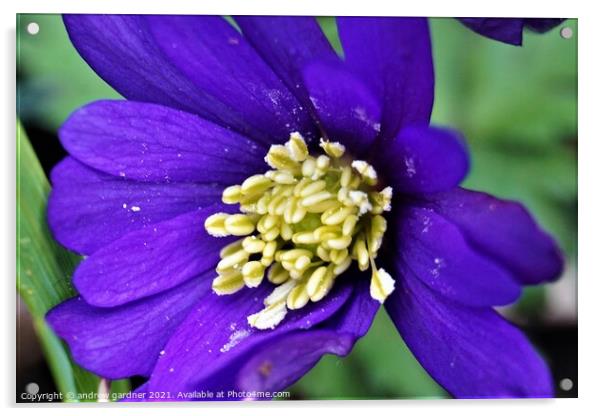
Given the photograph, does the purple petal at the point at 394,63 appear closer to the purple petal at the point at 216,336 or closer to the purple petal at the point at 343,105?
the purple petal at the point at 343,105

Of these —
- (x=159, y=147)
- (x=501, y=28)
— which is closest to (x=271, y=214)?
(x=159, y=147)

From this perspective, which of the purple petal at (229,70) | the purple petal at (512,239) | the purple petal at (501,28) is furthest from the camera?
the purple petal at (501,28)

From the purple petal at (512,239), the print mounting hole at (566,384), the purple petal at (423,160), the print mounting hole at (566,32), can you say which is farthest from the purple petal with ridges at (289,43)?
the print mounting hole at (566,384)

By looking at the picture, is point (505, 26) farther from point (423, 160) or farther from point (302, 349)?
point (302, 349)

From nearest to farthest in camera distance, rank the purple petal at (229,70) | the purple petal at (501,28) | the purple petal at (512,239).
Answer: the purple petal at (512,239), the purple petal at (229,70), the purple petal at (501,28)

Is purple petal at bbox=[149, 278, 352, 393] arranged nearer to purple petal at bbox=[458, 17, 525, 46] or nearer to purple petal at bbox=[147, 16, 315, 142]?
purple petal at bbox=[147, 16, 315, 142]

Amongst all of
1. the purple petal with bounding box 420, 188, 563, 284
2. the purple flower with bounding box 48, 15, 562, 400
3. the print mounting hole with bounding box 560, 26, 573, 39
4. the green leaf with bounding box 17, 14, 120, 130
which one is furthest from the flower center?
the print mounting hole with bounding box 560, 26, 573, 39

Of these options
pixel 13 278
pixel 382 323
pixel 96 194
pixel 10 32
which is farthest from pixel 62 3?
pixel 382 323
